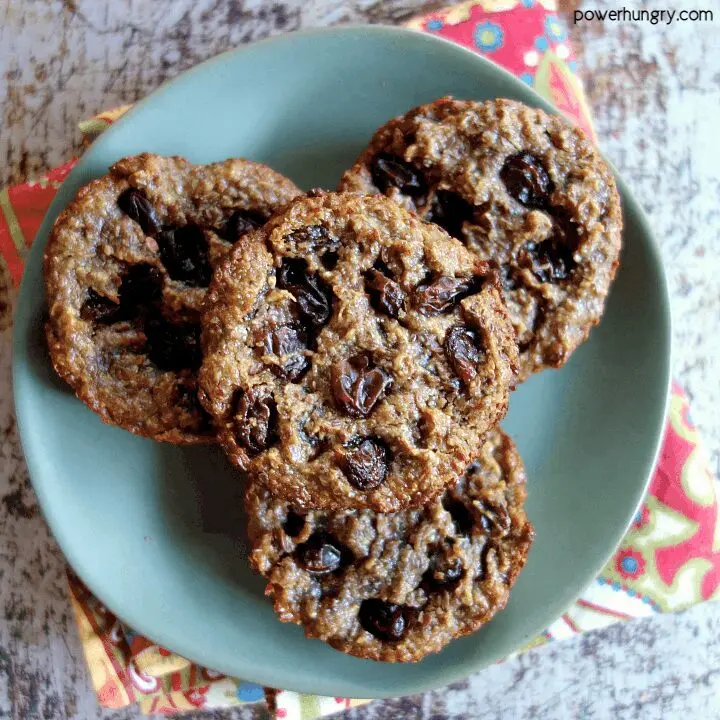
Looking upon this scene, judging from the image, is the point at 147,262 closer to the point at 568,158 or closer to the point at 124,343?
the point at 124,343

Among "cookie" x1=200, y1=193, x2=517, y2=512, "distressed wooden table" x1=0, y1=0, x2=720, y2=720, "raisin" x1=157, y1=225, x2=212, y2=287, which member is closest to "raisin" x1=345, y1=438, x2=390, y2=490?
"cookie" x1=200, y1=193, x2=517, y2=512

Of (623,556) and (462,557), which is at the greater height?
(462,557)

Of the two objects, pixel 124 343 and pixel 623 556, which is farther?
pixel 623 556

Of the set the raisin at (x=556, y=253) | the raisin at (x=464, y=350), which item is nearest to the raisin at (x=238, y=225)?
the raisin at (x=464, y=350)

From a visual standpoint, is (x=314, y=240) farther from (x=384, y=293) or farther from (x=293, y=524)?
(x=293, y=524)

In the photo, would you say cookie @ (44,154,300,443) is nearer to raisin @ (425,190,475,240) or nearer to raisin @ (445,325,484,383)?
raisin @ (425,190,475,240)

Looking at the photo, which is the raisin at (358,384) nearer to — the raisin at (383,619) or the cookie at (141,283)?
the cookie at (141,283)

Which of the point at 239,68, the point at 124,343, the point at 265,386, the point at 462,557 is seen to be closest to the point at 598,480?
the point at 462,557
